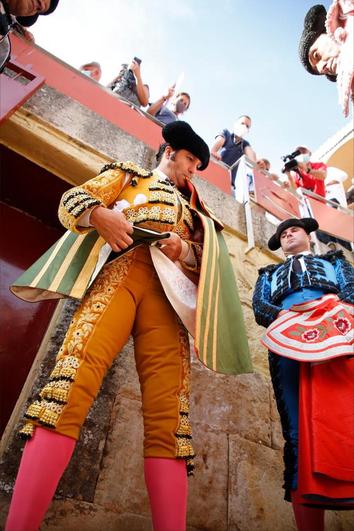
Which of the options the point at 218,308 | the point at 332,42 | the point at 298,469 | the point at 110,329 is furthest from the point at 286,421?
the point at 332,42

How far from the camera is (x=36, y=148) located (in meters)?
2.73

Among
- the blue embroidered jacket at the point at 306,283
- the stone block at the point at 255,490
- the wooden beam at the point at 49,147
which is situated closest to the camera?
the stone block at the point at 255,490

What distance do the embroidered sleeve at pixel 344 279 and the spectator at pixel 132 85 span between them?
11.2 ft

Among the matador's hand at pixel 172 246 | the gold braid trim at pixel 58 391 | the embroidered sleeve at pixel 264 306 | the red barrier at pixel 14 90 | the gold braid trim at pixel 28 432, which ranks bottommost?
the gold braid trim at pixel 28 432

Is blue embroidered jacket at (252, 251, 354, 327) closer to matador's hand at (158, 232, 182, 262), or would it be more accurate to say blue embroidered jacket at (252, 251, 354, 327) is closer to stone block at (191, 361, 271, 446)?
stone block at (191, 361, 271, 446)

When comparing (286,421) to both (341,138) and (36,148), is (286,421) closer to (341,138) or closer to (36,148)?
(36,148)

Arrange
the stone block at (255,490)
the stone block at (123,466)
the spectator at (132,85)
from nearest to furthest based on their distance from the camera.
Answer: the stone block at (123,466) → the stone block at (255,490) → the spectator at (132,85)

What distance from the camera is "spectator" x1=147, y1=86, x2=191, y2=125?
4.61m

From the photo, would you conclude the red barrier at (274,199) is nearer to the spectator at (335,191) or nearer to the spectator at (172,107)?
the spectator at (172,107)

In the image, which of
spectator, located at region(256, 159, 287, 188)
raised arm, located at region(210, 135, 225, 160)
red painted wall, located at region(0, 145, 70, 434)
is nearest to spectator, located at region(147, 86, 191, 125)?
raised arm, located at region(210, 135, 225, 160)

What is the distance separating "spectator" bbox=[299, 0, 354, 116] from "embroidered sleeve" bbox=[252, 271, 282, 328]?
1.11m

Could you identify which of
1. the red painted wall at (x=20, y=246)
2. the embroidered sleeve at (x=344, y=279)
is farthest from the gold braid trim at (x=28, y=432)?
the embroidered sleeve at (x=344, y=279)

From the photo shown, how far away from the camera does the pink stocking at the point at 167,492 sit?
112 cm

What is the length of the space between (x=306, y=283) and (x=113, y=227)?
121 cm
